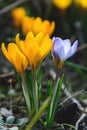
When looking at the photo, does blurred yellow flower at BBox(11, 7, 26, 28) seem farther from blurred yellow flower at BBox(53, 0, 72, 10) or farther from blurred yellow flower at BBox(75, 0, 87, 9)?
blurred yellow flower at BBox(75, 0, 87, 9)

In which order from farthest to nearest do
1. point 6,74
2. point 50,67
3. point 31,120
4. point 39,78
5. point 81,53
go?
point 81,53 → point 50,67 → point 6,74 → point 39,78 → point 31,120

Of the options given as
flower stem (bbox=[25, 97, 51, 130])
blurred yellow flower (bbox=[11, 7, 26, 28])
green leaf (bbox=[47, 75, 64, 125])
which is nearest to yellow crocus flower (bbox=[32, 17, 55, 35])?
blurred yellow flower (bbox=[11, 7, 26, 28])

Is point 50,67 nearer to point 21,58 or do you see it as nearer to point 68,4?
point 68,4

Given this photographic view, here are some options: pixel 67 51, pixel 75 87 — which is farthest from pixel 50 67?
pixel 67 51

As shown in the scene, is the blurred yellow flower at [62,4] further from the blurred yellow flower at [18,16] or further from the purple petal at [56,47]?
the purple petal at [56,47]

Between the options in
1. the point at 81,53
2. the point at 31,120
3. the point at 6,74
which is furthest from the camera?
the point at 81,53

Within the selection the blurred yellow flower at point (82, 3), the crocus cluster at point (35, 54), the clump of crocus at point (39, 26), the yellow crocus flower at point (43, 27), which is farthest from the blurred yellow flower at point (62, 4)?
the crocus cluster at point (35, 54)

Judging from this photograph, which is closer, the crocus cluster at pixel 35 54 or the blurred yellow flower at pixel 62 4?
the crocus cluster at pixel 35 54

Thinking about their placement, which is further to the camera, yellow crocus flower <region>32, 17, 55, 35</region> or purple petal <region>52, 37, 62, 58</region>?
yellow crocus flower <region>32, 17, 55, 35</region>

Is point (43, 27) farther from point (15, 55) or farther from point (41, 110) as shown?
point (41, 110)

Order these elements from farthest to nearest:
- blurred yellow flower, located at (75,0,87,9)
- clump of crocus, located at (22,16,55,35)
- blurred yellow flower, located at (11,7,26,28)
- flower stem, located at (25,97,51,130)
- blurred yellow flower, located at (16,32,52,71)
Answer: blurred yellow flower, located at (75,0,87,9), blurred yellow flower, located at (11,7,26,28), clump of crocus, located at (22,16,55,35), blurred yellow flower, located at (16,32,52,71), flower stem, located at (25,97,51,130)

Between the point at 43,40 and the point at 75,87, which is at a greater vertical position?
the point at 43,40
